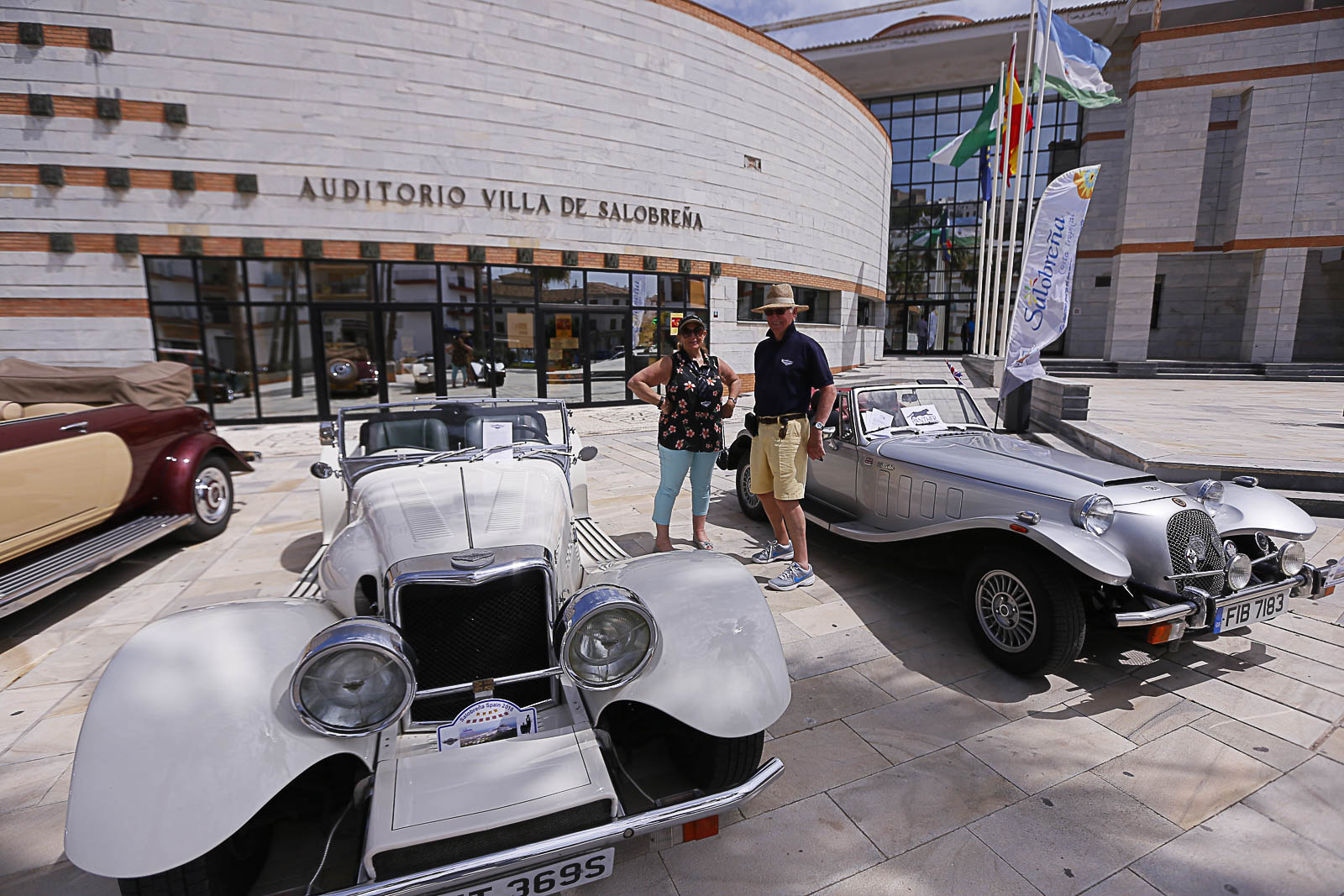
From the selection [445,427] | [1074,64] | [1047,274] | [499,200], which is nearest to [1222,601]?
[445,427]

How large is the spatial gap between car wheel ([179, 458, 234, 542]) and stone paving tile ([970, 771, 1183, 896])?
652cm

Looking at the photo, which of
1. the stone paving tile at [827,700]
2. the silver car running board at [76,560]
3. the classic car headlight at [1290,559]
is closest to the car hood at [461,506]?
the stone paving tile at [827,700]

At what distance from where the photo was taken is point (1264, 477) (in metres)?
6.48

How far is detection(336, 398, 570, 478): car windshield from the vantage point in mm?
4184

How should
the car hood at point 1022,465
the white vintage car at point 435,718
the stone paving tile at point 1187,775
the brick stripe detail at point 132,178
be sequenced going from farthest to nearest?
the brick stripe detail at point 132,178 → the car hood at point 1022,465 → the stone paving tile at point 1187,775 → the white vintage car at point 435,718

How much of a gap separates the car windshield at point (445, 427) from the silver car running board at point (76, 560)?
1903mm

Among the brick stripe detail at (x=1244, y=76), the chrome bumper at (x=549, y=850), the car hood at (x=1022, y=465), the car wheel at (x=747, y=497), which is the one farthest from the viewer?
the brick stripe detail at (x=1244, y=76)

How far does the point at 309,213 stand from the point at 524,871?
1262cm

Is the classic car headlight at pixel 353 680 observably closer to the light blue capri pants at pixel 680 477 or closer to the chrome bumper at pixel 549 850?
the chrome bumper at pixel 549 850

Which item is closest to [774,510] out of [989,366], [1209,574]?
[1209,574]

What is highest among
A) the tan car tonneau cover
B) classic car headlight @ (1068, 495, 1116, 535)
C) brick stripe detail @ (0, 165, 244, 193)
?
brick stripe detail @ (0, 165, 244, 193)

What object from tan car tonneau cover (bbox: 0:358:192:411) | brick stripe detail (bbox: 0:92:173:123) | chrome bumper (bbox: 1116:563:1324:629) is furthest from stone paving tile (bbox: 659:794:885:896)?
brick stripe detail (bbox: 0:92:173:123)

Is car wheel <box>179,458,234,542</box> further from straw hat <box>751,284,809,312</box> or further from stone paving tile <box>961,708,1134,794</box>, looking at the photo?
stone paving tile <box>961,708,1134,794</box>

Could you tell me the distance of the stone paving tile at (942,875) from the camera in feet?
7.11
